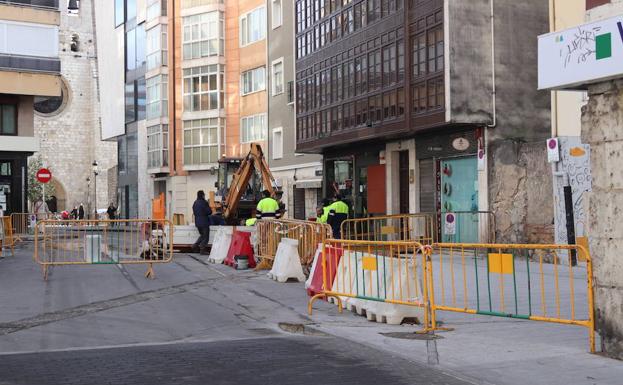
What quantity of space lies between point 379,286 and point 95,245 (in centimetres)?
699

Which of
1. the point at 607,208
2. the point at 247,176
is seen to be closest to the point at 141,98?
the point at 247,176

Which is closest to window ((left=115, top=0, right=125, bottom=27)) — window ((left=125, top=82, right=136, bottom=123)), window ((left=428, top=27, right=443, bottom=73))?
window ((left=125, top=82, right=136, bottom=123))

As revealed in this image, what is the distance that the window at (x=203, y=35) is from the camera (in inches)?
1791

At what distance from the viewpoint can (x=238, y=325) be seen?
1023 centimetres

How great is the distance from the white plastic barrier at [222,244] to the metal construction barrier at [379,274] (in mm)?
7912

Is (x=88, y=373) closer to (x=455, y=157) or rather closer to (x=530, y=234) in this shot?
(x=530, y=234)

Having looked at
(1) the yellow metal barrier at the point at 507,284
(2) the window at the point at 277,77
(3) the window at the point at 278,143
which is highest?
(2) the window at the point at 277,77

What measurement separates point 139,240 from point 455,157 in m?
11.4

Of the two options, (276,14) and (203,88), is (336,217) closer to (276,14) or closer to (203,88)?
(276,14)

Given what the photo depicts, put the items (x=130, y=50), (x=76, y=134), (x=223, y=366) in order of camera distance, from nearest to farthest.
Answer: (x=223, y=366)
(x=130, y=50)
(x=76, y=134)

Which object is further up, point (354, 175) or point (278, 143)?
point (278, 143)

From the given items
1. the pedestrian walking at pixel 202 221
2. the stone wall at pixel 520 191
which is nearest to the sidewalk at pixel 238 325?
the pedestrian walking at pixel 202 221

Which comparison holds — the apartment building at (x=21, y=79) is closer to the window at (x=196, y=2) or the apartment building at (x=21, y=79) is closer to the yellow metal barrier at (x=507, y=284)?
the window at (x=196, y=2)

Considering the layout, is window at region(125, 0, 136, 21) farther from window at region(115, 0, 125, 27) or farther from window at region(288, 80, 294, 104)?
window at region(288, 80, 294, 104)
